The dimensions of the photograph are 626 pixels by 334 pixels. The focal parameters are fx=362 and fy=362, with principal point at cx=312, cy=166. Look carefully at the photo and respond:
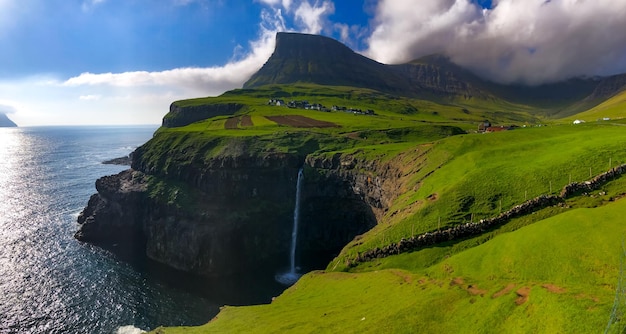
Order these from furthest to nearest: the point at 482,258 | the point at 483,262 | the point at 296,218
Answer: the point at 296,218 < the point at 482,258 < the point at 483,262

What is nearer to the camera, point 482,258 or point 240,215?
point 482,258

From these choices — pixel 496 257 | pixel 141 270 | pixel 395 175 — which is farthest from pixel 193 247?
pixel 496 257

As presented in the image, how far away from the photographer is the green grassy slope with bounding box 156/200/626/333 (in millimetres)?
23172

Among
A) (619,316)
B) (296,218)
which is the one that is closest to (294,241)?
(296,218)

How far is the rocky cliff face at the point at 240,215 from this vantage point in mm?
93812

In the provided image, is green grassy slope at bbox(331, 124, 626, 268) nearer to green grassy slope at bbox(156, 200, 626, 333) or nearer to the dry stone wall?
the dry stone wall

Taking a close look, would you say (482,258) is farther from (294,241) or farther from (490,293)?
(294,241)

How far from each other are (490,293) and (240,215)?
7953cm

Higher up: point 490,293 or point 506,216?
point 506,216

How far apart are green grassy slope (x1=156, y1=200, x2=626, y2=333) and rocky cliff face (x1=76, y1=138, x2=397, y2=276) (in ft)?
159

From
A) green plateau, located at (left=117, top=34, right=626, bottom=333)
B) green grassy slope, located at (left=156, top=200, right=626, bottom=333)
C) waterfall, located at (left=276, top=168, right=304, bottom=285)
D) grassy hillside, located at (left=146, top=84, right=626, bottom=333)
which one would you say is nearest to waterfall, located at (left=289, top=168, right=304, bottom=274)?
waterfall, located at (left=276, top=168, right=304, bottom=285)

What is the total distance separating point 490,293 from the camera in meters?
28.1

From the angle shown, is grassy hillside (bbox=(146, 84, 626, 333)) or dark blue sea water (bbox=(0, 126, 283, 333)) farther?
dark blue sea water (bbox=(0, 126, 283, 333))

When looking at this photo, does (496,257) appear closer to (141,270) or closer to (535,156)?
(535,156)
